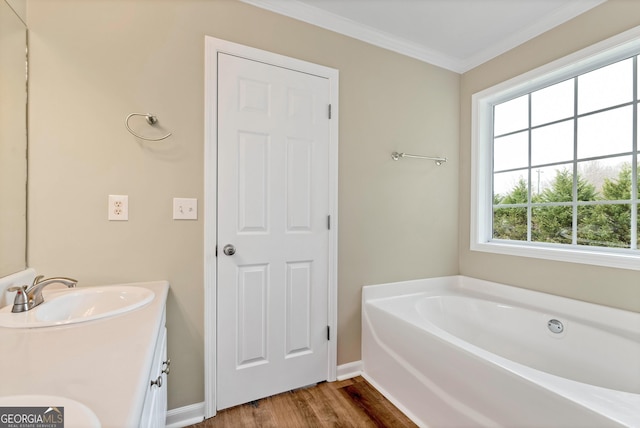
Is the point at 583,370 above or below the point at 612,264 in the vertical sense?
below

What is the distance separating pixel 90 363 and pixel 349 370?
1752 mm

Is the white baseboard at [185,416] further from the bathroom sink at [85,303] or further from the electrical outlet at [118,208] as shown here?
the electrical outlet at [118,208]

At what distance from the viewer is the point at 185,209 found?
154 centimetres

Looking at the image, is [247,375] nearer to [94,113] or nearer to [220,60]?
[94,113]

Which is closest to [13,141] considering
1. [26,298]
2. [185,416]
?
[26,298]

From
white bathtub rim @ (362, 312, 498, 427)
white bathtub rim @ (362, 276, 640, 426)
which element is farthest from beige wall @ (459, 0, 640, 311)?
white bathtub rim @ (362, 312, 498, 427)

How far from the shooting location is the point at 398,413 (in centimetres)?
163

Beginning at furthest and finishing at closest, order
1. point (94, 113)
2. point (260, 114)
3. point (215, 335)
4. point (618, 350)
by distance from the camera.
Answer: point (260, 114)
point (215, 335)
point (618, 350)
point (94, 113)

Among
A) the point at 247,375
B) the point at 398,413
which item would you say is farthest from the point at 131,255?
the point at 398,413

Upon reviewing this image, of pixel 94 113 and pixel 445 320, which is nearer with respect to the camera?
pixel 94 113

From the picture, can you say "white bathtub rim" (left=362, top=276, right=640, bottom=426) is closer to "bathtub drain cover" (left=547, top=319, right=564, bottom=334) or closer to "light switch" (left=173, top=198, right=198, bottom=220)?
"bathtub drain cover" (left=547, top=319, right=564, bottom=334)

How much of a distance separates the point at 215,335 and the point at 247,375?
0.34 metres

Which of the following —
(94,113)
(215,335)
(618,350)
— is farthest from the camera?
(215,335)

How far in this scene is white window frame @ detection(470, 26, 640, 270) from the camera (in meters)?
1.60
